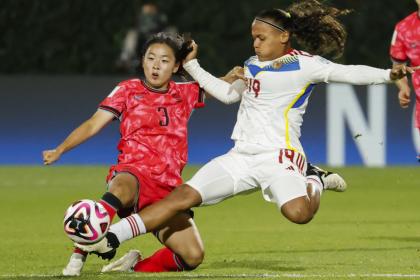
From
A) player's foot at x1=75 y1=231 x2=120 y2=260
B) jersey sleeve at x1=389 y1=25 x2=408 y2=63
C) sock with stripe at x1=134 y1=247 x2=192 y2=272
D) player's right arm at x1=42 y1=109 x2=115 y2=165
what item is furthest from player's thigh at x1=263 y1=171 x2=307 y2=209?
jersey sleeve at x1=389 y1=25 x2=408 y2=63

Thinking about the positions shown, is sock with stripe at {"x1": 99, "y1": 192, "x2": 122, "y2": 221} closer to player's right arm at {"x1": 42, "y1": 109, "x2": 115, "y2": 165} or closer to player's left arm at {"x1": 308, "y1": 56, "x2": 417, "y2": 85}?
player's right arm at {"x1": 42, "y1": 109, "x2": 115, "y2": 165}

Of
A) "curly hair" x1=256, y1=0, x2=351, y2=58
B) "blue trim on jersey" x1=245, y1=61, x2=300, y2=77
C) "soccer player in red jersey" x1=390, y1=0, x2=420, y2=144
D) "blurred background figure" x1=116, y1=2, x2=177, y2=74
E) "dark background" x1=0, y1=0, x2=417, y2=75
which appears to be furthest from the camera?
"dark background" x1=0, y1=0, x2=417, y2=75

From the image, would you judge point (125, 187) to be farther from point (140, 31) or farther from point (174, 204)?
point (140, 31)

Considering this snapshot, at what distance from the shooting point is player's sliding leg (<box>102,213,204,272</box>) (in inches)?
339

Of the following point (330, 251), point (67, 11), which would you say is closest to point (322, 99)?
point (67, 11)

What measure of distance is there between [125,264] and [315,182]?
53.6 inches

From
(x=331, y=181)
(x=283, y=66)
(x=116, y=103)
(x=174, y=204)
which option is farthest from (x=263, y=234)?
(x=174, y=204)

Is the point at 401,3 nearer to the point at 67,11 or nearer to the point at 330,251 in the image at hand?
the point at 67,11

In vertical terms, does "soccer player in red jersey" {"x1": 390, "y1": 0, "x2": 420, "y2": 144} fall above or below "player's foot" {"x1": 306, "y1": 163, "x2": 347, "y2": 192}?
above

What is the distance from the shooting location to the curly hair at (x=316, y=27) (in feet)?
28.8

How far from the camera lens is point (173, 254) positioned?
8656 mm

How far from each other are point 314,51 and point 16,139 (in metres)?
10.8

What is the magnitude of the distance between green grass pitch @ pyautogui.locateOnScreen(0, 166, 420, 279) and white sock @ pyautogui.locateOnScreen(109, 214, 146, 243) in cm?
30

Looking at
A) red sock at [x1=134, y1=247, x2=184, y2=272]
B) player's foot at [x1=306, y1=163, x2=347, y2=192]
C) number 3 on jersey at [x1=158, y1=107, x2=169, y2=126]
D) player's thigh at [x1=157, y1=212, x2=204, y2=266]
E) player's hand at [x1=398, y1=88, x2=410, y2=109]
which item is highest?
number 3 on jersey at [x1=158, y1=107, x2=169, y2=126]
